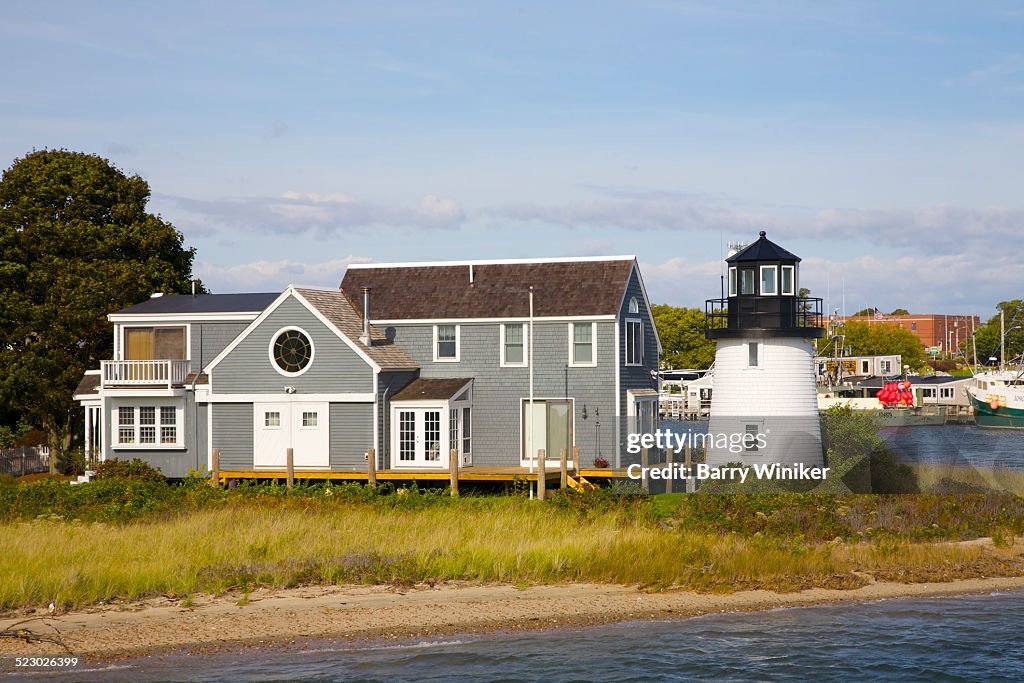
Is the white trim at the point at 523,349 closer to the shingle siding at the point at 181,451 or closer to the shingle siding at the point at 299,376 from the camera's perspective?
the shingle siding at the point at 299,376

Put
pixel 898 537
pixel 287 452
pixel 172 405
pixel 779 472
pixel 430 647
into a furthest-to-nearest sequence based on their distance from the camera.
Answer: pixel 172 405 → pixel 287 452 → pixel 779 472 → pixel 898 537 → pixel 430 647

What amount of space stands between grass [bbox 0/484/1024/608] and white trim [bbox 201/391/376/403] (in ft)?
15.7

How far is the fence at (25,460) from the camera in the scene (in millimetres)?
44000

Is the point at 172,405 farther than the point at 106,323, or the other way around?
the point at 106,323

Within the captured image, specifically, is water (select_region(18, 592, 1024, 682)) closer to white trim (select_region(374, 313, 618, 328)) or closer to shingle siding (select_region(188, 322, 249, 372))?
white trim (select_region(374, 313, 618, 328))

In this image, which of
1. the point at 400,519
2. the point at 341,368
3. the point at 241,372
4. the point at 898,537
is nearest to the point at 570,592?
the point at 400,519

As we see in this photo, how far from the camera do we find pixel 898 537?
30.1m

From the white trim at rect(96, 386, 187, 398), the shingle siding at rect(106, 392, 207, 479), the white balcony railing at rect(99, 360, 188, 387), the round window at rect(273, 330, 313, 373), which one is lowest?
the shingle siding at rect(106, 392, 207, 479)

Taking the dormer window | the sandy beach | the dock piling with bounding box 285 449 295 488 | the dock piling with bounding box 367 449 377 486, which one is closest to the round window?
the dock piling with bounding box 285 449 295 488

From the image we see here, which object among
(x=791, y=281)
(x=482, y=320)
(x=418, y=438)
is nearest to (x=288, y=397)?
(x=418, y=438)

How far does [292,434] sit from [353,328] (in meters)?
3.96

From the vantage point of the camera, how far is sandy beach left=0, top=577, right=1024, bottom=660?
2117 centimetres

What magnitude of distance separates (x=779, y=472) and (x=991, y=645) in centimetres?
1224

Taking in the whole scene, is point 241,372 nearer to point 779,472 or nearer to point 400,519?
point 400,519
